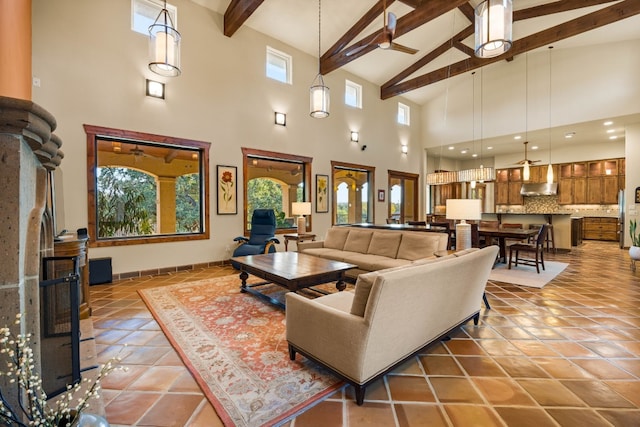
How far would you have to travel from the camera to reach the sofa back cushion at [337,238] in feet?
16.6

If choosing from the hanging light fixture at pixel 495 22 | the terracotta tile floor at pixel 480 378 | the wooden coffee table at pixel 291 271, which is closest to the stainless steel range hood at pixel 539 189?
the terracotta tile floor at pixel 480 378

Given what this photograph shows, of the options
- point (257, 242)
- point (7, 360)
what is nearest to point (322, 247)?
point (257, 242)

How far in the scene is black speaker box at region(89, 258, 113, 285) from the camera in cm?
425

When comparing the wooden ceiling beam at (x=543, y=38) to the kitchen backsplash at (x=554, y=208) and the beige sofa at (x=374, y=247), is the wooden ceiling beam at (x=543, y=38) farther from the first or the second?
the kitchen backsplash at (x=554, y=208)

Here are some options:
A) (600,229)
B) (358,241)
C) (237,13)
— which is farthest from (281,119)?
(600,229)

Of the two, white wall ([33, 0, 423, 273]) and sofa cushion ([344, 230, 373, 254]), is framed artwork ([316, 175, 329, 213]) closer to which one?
white wall ([33, 0, 423, 273])

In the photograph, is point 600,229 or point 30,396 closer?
point 30,396

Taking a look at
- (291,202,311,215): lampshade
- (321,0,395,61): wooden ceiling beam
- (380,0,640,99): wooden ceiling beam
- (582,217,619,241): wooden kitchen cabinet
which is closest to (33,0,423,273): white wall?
(321,0,395,61): wooden ceiling beam

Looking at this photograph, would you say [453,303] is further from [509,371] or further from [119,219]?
[119,219]

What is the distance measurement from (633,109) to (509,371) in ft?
25.1

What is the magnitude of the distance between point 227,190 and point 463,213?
13.8 ft

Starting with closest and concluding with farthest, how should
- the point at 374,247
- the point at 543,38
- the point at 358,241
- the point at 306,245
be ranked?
the point at 374,247, the point at 358,241, the point at 306,245, the point at 543,38

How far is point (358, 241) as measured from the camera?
15.7 ft

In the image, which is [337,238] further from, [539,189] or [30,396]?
[539,189]
